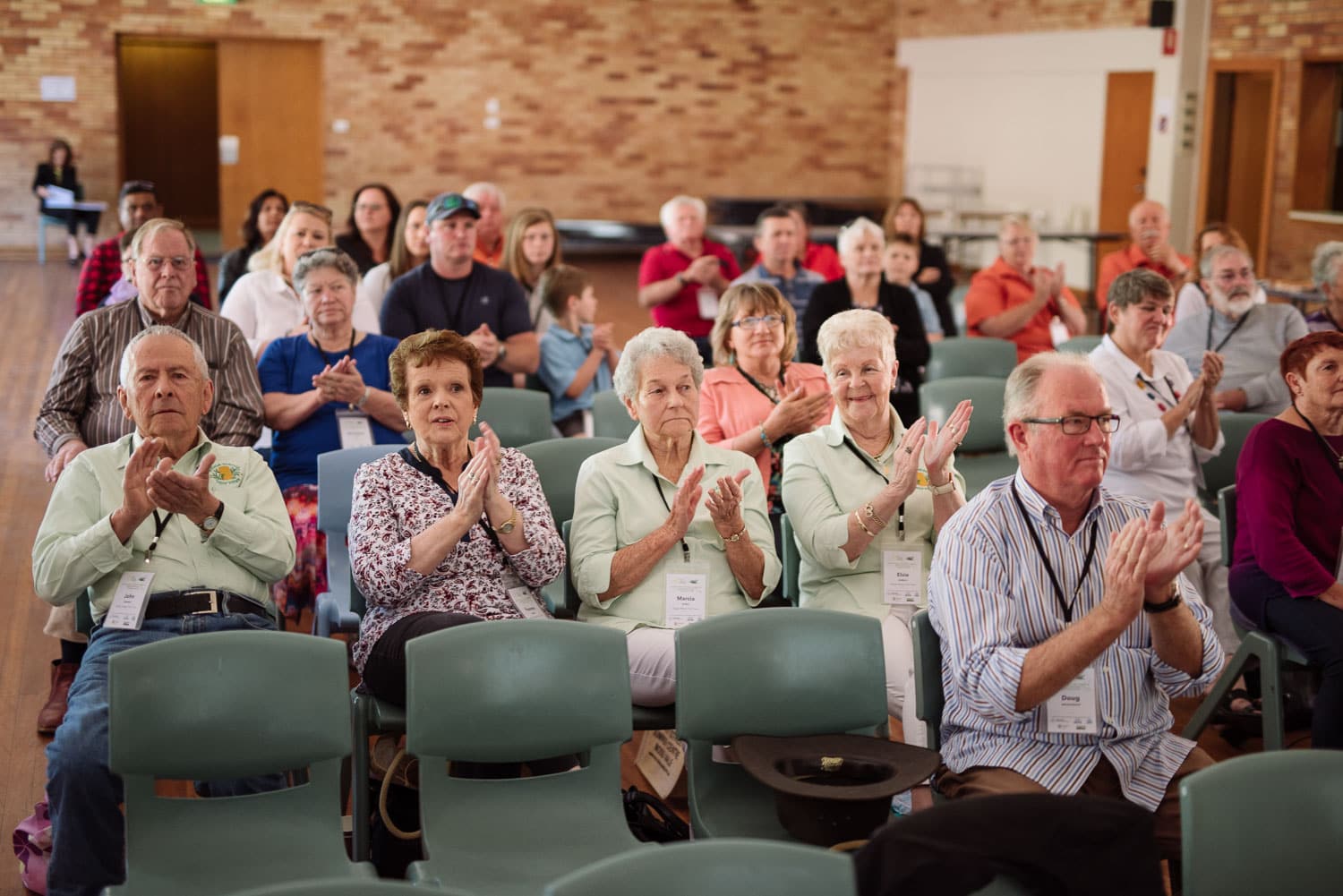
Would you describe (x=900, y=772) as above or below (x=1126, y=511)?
below

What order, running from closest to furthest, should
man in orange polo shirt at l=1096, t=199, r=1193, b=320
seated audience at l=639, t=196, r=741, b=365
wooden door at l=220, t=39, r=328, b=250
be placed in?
seated audience at l=639, t=196, r=741, b=365, man in orange polo shirt at l=1096, t=199, r=1193, b=320, wooden door at l=220, t=39, r=328, b=250

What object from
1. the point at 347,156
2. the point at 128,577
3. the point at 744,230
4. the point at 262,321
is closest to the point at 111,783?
the point at 128,577

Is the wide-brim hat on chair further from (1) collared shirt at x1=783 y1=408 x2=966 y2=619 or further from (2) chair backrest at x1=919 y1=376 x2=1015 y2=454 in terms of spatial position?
(2) chair backrest at x1=919 y1=376 x2=1015 y2=454

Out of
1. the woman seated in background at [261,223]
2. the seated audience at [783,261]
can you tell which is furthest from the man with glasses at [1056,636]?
the woman seated in background at [261,223]

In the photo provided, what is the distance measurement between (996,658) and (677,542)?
111 cm

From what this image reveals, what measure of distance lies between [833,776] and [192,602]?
65.8 inches

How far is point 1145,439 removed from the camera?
4.67 metres

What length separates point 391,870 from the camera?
3.26 metres

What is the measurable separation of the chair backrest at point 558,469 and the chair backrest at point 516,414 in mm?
629

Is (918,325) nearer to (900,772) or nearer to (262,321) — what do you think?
(262,321)

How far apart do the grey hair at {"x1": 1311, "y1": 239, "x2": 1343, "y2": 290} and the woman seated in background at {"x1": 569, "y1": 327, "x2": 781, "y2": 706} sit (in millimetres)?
3867

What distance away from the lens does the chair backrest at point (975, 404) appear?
5449 millimetres

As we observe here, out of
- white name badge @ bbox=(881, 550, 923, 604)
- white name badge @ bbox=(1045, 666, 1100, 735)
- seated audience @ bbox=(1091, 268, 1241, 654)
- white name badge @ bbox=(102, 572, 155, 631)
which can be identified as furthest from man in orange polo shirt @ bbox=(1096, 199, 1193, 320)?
white name badge @ bbox=(102, 572, 155, 631)

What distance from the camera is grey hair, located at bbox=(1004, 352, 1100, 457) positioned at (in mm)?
2949
